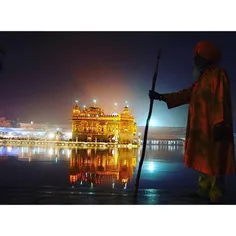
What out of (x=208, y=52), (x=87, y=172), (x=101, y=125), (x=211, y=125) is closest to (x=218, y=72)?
(x=208, y=52)

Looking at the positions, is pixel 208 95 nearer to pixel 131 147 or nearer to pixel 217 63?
pixel 217 63

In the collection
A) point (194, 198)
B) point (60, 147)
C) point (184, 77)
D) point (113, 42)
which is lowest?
point (194, 198)

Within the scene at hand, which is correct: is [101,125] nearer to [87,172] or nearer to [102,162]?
[102,162]

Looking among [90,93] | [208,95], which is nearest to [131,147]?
[90,93]

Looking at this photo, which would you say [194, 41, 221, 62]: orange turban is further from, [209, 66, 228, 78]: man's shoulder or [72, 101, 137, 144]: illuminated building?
[72, 101, 137, 144]: illuminated building

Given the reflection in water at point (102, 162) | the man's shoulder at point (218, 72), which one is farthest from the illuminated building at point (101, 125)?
the man's shoulder at point (218, 72)

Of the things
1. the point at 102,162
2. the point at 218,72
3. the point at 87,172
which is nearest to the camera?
the point at 218,72
